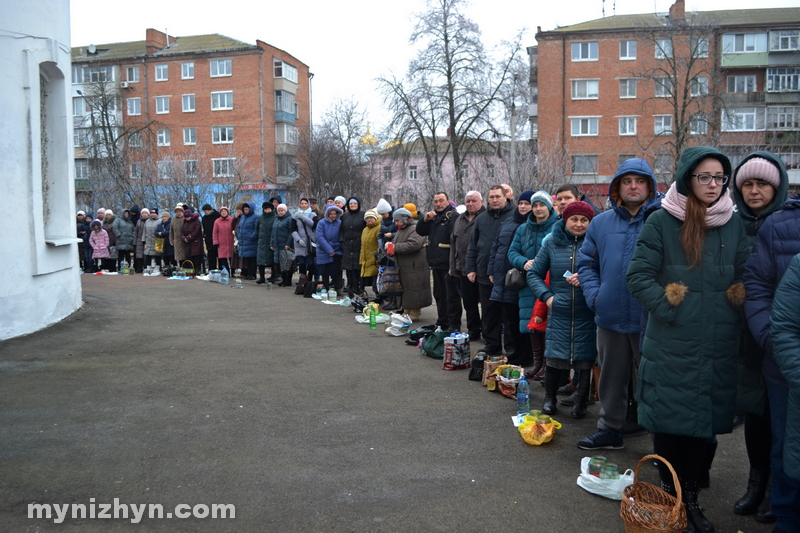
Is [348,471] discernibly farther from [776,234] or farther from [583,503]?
[776,234]

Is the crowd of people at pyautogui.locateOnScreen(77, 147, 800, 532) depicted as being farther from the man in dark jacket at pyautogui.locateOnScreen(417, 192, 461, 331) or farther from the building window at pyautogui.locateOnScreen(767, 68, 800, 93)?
the building window at pyautogui.locateOnScreen(767, 68, 800, 93)

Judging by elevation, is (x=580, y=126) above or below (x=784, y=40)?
below

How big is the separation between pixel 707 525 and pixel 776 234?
1788 mm

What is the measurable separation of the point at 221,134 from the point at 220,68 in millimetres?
5818

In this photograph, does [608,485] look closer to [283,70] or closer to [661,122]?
[661,122]

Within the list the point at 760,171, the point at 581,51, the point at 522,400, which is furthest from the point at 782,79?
the point at 760,171

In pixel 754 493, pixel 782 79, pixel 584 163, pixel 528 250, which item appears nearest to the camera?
pixel 754 493

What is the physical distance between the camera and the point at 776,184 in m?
4.04

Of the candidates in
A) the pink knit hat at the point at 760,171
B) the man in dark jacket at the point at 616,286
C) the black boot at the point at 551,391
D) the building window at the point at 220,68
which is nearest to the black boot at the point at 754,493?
the man in dark jacket at the point at 616,286

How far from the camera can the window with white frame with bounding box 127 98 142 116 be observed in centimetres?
5906

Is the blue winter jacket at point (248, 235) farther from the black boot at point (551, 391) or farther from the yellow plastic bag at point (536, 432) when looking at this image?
the yellow plastic bag at point (536, 432)

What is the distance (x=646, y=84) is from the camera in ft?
157

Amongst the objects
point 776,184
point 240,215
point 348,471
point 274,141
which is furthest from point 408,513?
Answer: point 274,141

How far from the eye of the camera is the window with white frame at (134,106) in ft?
194
